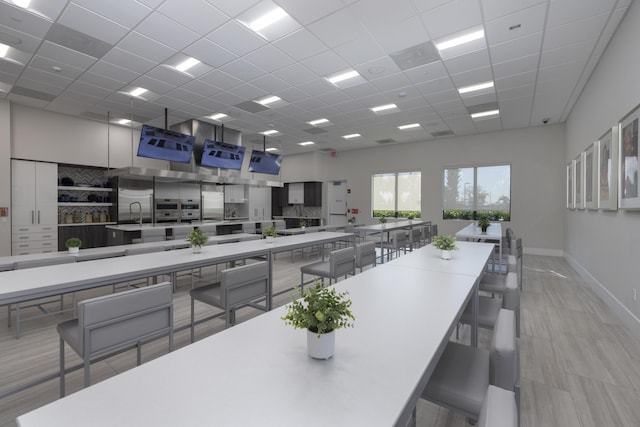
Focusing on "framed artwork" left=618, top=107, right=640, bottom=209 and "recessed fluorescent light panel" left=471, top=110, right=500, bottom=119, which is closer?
"framed artwork" left=618, top=107, right=640, bottom=209

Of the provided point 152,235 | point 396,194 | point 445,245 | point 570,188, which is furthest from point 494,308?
point 396,194

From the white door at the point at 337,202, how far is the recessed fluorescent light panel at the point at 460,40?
24.2 ft

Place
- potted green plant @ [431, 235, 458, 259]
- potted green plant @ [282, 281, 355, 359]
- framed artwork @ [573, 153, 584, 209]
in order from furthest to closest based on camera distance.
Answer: framed artwork @ [573, 153, 584, 209], potted green plant @ [431, 235, 458, 259], potted green plant @ [282, 281, 355, 359]

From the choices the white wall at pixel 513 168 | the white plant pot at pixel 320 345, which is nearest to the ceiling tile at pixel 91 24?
the white plant pot at pixel 320 345

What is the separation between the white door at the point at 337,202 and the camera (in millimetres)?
11312

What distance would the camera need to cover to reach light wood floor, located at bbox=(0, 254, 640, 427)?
6.09 feet

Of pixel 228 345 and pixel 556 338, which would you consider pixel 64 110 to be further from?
pixel 556 338

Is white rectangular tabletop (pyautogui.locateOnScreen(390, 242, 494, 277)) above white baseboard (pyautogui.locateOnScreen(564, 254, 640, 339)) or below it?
above

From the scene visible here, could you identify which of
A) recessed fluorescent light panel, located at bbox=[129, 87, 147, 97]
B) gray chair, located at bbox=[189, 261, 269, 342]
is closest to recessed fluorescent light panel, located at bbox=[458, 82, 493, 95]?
gray chair, located at bbox=[189, 261, 269, 342]

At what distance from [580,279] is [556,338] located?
10.4 ft

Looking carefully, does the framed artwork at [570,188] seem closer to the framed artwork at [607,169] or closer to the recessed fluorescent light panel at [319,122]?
the framed artwork at [607,169]

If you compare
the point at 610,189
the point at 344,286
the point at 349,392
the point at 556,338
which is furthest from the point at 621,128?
the point at 349,392

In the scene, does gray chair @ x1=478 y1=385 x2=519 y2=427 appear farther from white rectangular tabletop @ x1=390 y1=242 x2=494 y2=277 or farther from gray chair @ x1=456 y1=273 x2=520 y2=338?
white rectangular tabletop @ x1=390 y1=242 x2=494 y2=277

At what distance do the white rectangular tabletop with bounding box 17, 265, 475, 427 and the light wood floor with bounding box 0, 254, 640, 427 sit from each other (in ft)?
0.30
